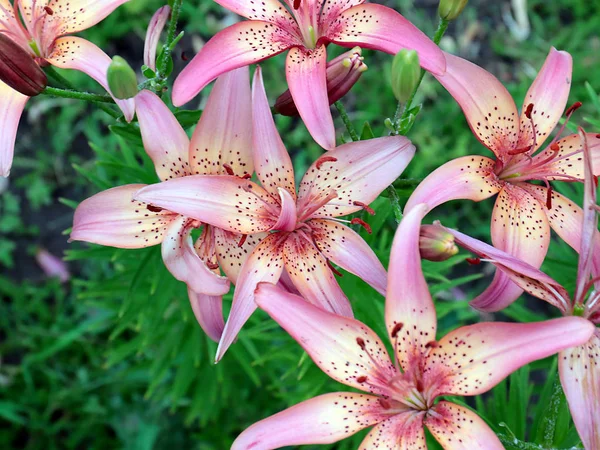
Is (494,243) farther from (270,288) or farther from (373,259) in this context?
(270,288)

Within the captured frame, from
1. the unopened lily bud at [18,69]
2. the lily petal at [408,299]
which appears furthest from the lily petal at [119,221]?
the lily petal at [408,299]

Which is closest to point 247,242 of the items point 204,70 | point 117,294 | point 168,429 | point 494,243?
point 204,70

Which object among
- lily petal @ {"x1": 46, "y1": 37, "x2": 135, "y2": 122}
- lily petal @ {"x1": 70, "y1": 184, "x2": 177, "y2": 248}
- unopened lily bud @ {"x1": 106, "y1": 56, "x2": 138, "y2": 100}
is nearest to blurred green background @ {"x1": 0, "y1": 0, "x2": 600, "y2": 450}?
lily petal @ {"x1": 70, "y1": 184, "x2": 177, "y2": 248}

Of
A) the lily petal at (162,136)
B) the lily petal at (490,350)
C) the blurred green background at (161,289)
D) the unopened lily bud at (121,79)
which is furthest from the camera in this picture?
the blurred green background at (161,289)

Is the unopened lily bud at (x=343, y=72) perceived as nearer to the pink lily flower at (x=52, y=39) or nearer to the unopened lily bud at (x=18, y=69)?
the pink lily flower at (x=52, y=39)

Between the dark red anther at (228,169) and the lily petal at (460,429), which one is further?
the dark red anther at (228,169)

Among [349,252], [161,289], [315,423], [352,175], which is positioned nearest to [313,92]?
[352,175]

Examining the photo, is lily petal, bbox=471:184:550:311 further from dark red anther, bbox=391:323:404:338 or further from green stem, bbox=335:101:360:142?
green stem, bbox=335:101:360:142
